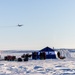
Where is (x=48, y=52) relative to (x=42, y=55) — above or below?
above

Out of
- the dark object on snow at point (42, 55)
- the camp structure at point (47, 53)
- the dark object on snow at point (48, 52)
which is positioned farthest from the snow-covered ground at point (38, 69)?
the dark object on snow at point (48, 52)

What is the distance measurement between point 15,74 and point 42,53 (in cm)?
2031

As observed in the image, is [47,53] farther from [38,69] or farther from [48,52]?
[38,69]

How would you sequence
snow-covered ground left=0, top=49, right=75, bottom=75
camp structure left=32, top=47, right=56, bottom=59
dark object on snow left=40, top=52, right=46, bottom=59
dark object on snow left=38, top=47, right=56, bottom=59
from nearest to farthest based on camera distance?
1. snow-covered ground left=0, top=49, right=75, bottom=75
2. dark object on snow left=40, top=52, right=46, bottom=59
3. camp structure left=32, top=47, right=56, bottom=59
4. dark object on snow left=38, top=47, right=56, bottom=59

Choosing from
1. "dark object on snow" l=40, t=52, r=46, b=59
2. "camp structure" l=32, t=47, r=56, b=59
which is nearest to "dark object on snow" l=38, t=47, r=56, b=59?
"camp structure" l=32, t=47, r=56, b=59

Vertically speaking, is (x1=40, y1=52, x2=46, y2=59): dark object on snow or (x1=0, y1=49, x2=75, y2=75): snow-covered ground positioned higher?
(x1=40, y1=52, x2=46, y2=59): dark object on snow

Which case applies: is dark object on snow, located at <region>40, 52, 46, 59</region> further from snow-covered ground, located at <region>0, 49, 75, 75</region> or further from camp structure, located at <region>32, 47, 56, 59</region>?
snow-covered ground, located at <region>0, 49, 75, 75</region>

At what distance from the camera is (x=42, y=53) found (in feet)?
118

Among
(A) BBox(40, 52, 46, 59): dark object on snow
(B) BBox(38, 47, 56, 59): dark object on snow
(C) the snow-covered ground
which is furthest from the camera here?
(B) BBox(38, 47, 56, 59): dark object on snow

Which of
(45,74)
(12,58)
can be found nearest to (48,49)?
(12,58)

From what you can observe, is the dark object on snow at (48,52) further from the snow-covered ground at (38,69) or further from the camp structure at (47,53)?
the snow-covered ground at (38,69)

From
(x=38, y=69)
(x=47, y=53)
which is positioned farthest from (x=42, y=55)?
(x=38, y=69)

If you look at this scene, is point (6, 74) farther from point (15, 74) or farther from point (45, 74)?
Answer: point (45, 74)

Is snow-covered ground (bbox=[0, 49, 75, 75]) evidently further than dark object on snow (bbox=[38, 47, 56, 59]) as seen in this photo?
No
